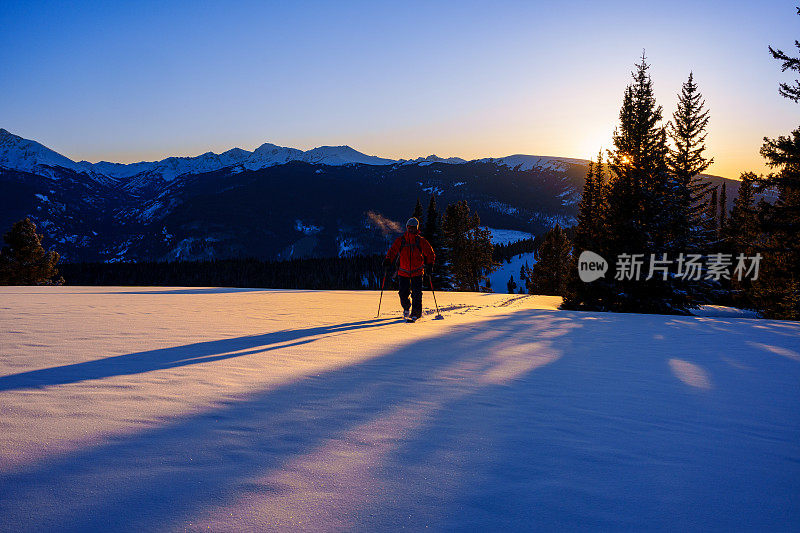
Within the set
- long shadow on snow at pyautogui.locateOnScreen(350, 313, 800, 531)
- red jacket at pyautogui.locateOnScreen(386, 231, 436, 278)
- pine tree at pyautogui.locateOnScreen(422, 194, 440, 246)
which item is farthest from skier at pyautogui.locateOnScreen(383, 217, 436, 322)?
pine tree at pyautogui.locateOnScreen(422, 194, 440, 246)

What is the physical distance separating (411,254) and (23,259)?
146 feet

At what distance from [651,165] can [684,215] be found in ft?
10.0

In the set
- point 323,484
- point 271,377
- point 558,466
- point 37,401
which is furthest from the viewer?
point 271,377

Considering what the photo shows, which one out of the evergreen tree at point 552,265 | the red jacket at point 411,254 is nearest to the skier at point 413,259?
the red jacket at point 411,254

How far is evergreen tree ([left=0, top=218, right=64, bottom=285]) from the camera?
Result: 3803cm

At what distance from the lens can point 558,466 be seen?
2672 mm

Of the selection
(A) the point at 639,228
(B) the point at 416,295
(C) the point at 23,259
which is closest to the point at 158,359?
(B) the point at 416,295

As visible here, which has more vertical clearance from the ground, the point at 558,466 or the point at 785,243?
the point at 785,243

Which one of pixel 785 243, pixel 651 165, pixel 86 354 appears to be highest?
pixel 651 165

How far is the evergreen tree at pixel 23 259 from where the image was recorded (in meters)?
38.0

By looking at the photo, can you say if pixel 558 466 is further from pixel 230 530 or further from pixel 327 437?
pixel 230 530

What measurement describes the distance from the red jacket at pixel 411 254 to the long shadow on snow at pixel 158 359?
3.11 metres

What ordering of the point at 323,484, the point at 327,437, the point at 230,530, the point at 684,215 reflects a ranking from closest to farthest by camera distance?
the point at 230,530 → the point at 323,484 → the point at 327,437 → the point at 684,215

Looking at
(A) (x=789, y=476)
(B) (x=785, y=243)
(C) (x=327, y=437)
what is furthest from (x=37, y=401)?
(B) (x=785, y=243)
